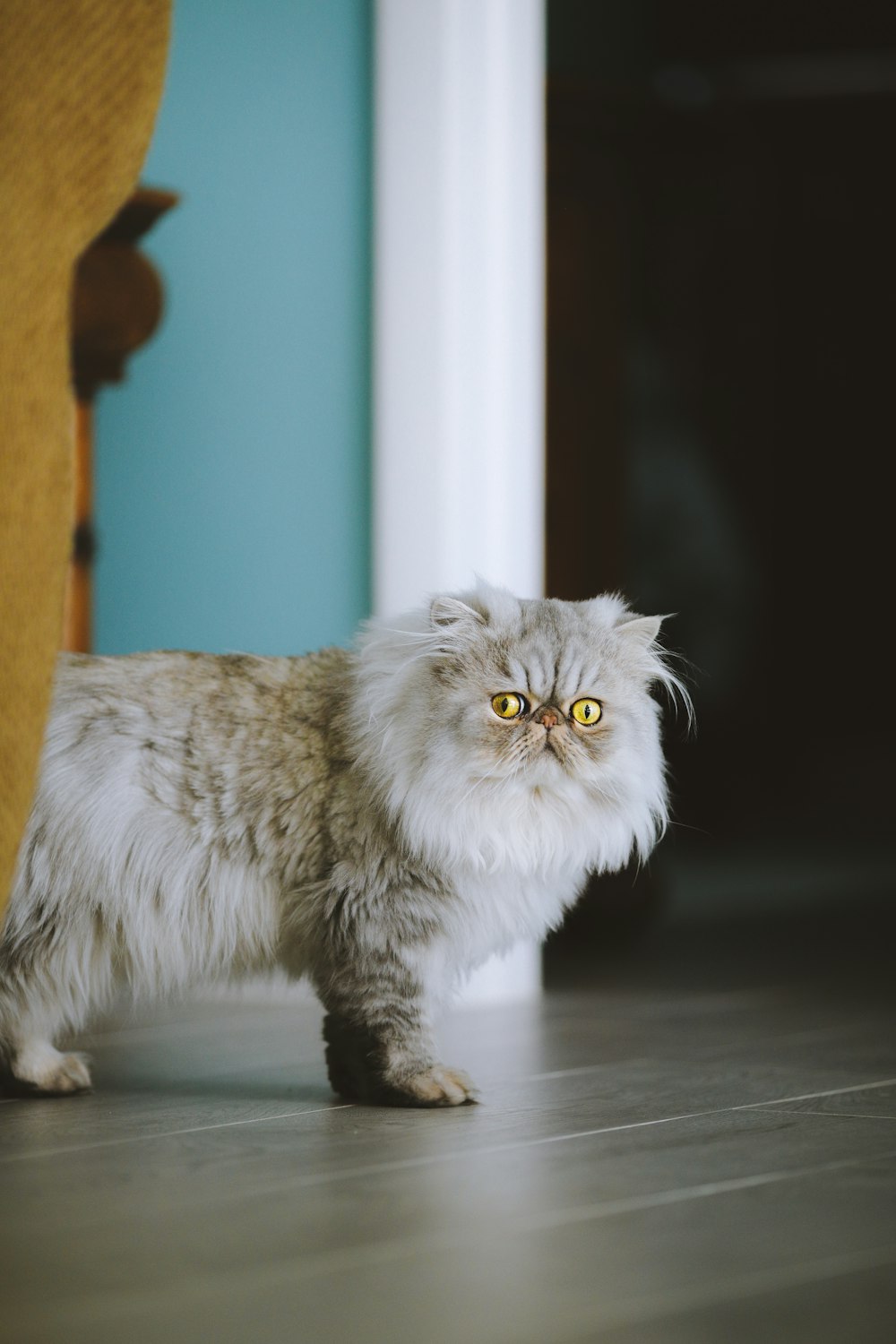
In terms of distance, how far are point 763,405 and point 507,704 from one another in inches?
210

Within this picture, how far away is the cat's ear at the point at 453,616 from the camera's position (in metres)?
1.75

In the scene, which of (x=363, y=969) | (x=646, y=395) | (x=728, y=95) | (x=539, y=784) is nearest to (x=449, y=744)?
(x=539, y=784)

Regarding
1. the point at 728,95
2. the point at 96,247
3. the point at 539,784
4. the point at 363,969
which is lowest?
the point at 363,969

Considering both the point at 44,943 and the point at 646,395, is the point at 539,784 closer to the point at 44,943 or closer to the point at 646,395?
the point at 44,943

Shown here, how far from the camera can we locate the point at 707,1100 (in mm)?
1669

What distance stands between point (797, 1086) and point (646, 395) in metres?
4.56

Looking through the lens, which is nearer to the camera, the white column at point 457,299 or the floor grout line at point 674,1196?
the floor grout line at point 674,1196

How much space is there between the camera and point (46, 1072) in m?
1.71

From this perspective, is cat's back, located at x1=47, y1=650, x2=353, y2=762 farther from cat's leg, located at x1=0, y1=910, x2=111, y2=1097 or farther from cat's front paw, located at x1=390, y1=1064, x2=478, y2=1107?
cat's front paw, located at x1=390, y1=1064, x2=478, y2=1107

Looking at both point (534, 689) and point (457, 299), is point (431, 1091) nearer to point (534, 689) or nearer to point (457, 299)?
point (534, 689)

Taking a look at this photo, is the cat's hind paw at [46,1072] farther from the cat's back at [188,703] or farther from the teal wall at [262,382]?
the teal wall at [262,382]

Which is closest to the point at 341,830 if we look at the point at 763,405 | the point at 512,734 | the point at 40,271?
the point at 512,734

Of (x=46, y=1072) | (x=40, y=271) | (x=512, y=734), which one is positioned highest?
(x=40, y=271)

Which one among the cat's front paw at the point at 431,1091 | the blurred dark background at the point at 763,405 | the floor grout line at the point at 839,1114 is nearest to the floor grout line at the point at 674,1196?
the floor grout line at the point at 839,1114
